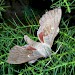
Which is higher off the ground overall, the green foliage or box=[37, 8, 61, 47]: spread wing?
box=[37, 8, 61, 47]: spread wing

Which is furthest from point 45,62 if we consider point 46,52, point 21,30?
point 21,30

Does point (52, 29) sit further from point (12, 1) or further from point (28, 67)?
point (12, 1)

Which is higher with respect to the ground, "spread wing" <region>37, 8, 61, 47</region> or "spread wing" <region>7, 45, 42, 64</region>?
"spread wing" <region>37, 8, 61, 47</region>

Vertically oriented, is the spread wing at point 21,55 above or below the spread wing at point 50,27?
below
